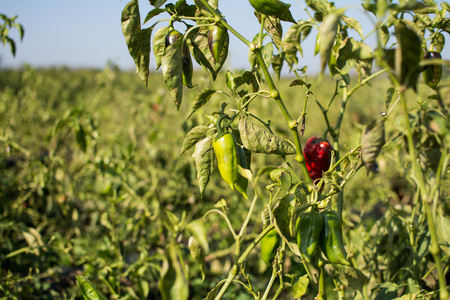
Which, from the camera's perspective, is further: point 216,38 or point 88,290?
point 88,290

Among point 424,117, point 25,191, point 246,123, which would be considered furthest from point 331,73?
point 25,191

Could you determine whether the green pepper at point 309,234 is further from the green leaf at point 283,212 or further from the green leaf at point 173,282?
the green leaf at point 173,282

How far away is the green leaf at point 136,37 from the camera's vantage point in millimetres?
575

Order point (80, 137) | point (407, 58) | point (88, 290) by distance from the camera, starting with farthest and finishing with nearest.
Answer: point (80, 137) → point (88, 290) → point (407, 58)

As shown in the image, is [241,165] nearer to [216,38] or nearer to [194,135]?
[194,135]

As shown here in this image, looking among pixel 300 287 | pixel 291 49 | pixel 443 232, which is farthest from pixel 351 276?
pixel 291 49

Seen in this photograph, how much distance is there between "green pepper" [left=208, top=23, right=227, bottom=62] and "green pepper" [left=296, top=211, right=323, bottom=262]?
33 cm

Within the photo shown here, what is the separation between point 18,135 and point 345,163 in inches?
136

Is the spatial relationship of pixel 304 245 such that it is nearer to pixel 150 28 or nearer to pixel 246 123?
pixel 246 123

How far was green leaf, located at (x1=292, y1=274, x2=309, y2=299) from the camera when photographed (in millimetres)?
654

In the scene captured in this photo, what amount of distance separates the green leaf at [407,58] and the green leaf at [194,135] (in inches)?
14.3

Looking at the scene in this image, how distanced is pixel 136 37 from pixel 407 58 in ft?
1.41

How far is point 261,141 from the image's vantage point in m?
0.57

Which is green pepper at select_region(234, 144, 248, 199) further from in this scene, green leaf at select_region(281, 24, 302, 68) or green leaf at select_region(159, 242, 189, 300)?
green leaf at select_region(281, 24, 302, 68)
